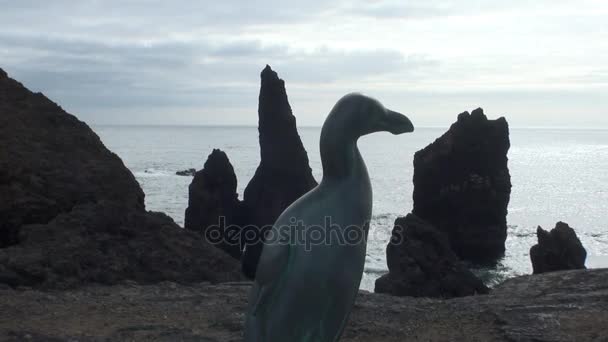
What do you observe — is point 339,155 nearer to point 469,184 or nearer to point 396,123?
point 396,123

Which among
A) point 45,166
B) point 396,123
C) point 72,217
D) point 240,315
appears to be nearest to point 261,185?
point 45,166

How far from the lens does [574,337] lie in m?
8.47

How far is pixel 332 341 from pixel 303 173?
25.8 m

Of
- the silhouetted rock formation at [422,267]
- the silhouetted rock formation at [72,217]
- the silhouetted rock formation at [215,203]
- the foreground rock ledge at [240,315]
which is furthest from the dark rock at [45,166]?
the silhouetted rock formation at [215,203]

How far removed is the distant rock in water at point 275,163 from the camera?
30641mm

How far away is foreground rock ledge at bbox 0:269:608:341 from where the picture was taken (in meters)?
8.54

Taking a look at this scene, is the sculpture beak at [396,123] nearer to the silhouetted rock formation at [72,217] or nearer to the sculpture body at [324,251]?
the sculpture body at [324,251]

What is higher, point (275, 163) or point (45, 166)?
point (45, 166)

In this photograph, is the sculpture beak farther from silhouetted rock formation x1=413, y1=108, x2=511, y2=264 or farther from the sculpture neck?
silhouetted rock formation x1=413, y1=108, x2=511, y2=264

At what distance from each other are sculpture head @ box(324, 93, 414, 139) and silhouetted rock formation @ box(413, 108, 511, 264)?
2996 cm

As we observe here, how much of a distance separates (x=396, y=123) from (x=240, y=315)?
498cm

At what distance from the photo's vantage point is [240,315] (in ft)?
30.4

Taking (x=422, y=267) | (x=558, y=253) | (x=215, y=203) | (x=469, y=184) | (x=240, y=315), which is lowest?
(x=422, y=267)

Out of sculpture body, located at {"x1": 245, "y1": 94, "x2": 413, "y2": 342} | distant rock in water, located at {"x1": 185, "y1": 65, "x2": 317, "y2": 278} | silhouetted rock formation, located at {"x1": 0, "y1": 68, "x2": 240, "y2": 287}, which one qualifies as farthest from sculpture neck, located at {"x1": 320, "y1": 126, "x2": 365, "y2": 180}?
distant rock in water, located at {"x1": 185, "y1": 65, "x2": 317, "y2": 278}
